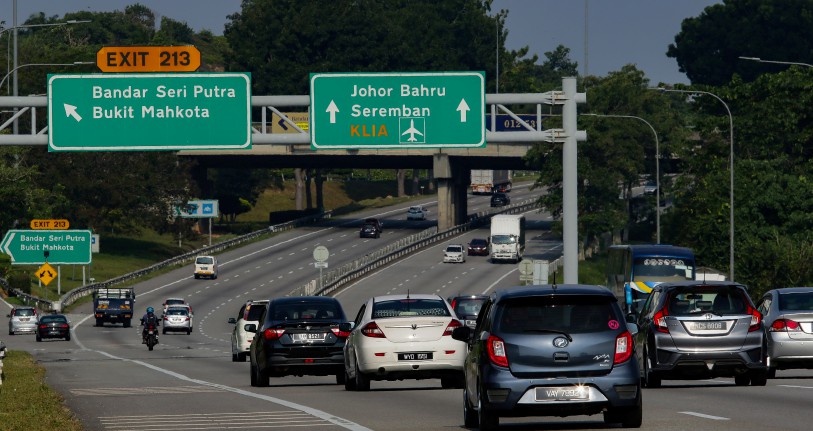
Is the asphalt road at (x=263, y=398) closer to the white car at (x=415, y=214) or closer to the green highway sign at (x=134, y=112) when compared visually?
the green highway sign at (x=134, y=112)

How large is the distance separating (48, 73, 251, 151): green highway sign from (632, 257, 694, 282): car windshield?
51.1 feet

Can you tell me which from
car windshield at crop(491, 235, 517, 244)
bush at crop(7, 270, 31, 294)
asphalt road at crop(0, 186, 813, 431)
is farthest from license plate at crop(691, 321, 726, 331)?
car windshield at crop(491, 235, 517, 244)

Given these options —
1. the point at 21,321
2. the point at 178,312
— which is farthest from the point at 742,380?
the point at 21,321

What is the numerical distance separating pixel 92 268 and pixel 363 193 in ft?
247

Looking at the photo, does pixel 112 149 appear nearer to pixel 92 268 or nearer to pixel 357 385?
pixel 357 385

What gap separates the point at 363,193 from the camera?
18750 cm

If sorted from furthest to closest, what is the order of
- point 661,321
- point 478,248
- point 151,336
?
point 478,248
point 151,336
point 661,321

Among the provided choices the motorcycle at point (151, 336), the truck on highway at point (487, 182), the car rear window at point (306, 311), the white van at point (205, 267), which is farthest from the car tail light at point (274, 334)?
the truck on highway at point (487, 182)

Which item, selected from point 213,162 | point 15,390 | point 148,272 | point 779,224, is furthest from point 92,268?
point 15,390

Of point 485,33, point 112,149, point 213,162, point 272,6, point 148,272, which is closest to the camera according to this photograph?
point 112,149

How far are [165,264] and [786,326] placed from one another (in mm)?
93550

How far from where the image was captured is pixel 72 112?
125ft

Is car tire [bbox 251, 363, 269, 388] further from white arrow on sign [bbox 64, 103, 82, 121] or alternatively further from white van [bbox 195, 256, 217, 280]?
white van [bbox 195, 256, 217, 280]

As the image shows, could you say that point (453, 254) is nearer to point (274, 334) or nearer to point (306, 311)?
point (306, 311)
